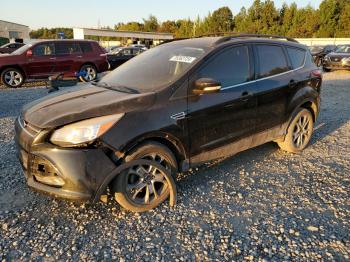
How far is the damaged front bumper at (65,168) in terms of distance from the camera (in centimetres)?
275

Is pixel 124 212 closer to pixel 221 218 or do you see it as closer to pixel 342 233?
pixel 221 218

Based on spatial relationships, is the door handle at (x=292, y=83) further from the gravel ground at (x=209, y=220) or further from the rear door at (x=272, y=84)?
the gravel ground at (x=209, y=220)

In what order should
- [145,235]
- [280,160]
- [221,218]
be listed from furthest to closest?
[280,160] → [221,218] → [145,235]

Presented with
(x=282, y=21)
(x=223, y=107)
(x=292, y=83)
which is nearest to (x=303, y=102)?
(x=292, y=83)

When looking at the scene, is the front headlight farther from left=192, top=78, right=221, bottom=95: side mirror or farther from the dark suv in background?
the dark suv in background

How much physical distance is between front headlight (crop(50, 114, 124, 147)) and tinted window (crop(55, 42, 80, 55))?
10158 millimetres

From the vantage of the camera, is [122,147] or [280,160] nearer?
[122,147]

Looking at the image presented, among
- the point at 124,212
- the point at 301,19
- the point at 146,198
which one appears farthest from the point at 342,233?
the point at 301,19

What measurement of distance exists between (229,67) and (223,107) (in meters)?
0.53

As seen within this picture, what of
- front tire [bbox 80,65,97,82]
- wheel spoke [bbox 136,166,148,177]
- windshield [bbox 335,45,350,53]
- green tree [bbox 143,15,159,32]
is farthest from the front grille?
green tree [bbox 143,15,159,32]

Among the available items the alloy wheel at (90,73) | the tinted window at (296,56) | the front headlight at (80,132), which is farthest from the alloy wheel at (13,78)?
the tinted window at (296,56)

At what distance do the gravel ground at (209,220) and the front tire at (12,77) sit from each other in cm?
801

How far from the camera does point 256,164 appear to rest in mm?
4492

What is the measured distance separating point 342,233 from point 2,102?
8.90m
